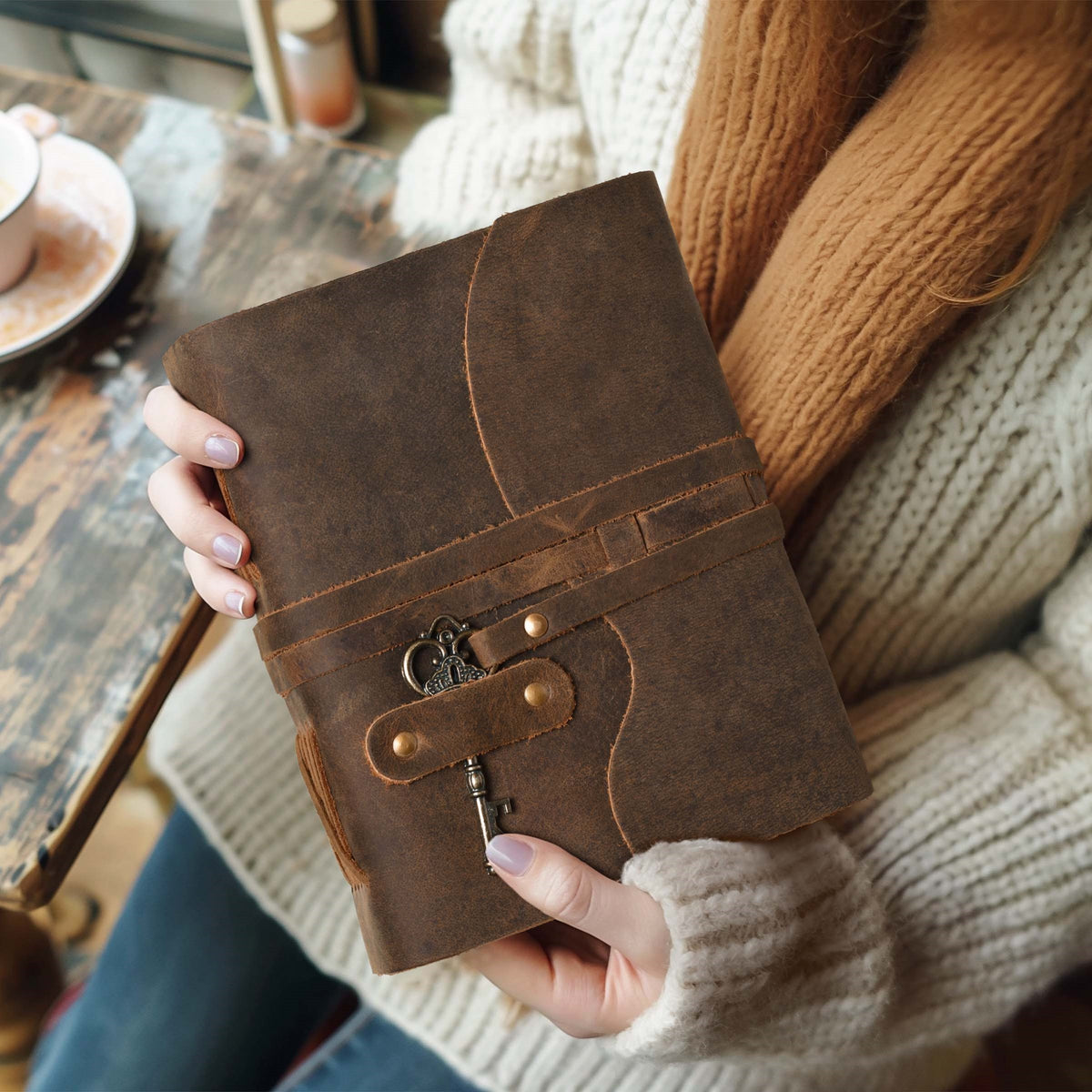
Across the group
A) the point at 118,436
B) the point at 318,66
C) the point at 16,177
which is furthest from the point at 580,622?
the point at 318,66

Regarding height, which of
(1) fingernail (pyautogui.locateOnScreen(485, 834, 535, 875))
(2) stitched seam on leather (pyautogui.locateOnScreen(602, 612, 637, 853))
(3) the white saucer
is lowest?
(1) fingernail (pyautogui.locateOnScreen(485, 834, 535, 875))

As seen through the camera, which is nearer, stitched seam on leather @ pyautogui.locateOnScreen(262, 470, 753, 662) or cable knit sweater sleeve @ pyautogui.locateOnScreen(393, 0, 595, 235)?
stitched seam on leather @ pyautogui.locateOnScreen(262, 470, 753, 662)

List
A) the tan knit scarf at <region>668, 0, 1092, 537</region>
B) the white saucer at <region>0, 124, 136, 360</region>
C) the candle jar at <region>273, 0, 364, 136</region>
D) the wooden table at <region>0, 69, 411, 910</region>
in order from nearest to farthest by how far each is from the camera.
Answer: the tan knit scarf at <region>668, 0, 1092, 537</region>
the wooden table at <region>0, 69, 411, 910</region>
the white saucer at <region>0, 124, 136, 360</region>
the candle jar at <region>273, 0, 364, 136</region>

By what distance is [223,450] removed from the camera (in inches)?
18.8

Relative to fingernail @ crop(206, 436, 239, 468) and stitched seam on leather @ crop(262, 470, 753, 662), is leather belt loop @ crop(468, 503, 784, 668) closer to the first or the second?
stitched seam on leather @ crop(262, 470, 753, 662)

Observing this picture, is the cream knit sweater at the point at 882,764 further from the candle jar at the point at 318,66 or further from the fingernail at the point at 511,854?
the candle jar at the point at 318,66

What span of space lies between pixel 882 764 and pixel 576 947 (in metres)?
0.26

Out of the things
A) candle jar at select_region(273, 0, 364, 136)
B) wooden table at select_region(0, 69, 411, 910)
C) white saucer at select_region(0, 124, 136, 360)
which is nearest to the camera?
wooden table at select_region(0, 69, 411, 910)

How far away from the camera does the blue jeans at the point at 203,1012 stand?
0.75 metres

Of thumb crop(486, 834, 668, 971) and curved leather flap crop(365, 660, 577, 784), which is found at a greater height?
curved leather flap crop(365, 660, 577, 784)

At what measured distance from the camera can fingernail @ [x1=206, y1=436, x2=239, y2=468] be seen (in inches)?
18.8

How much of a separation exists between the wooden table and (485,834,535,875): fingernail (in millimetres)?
289

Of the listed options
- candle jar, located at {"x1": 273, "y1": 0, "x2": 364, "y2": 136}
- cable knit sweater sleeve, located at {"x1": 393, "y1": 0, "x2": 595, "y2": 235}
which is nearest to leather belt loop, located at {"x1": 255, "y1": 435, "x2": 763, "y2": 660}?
cable knit sweater sleeve, located at {"x1": 393, "y1": 0, "x2": 595, "y2": 235}

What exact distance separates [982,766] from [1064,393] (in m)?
0.26
